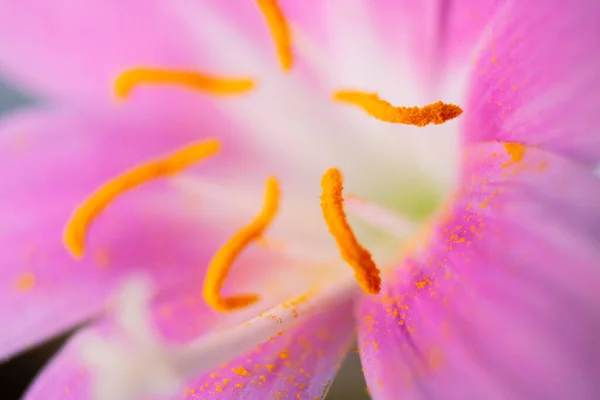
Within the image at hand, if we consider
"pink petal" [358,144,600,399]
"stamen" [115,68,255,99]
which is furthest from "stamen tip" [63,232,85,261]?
"pink petal" [358,144,600,399]

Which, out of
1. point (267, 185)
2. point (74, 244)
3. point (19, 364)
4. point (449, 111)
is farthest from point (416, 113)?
point (19, 364)

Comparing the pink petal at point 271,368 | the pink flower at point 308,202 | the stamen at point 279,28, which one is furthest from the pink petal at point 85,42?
the pink petal at point 271,368

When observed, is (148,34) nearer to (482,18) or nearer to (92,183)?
(92,183)

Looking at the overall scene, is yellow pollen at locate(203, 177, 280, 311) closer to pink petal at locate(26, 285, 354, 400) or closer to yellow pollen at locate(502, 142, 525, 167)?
pink petal at locate(26, 285, 354, 400)

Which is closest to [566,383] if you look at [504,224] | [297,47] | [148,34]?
[504,224]

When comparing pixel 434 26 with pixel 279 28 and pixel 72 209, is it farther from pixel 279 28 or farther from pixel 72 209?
pixel 72 209

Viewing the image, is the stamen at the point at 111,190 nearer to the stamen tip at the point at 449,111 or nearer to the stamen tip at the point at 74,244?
the stamen tip at the point at 74,244
